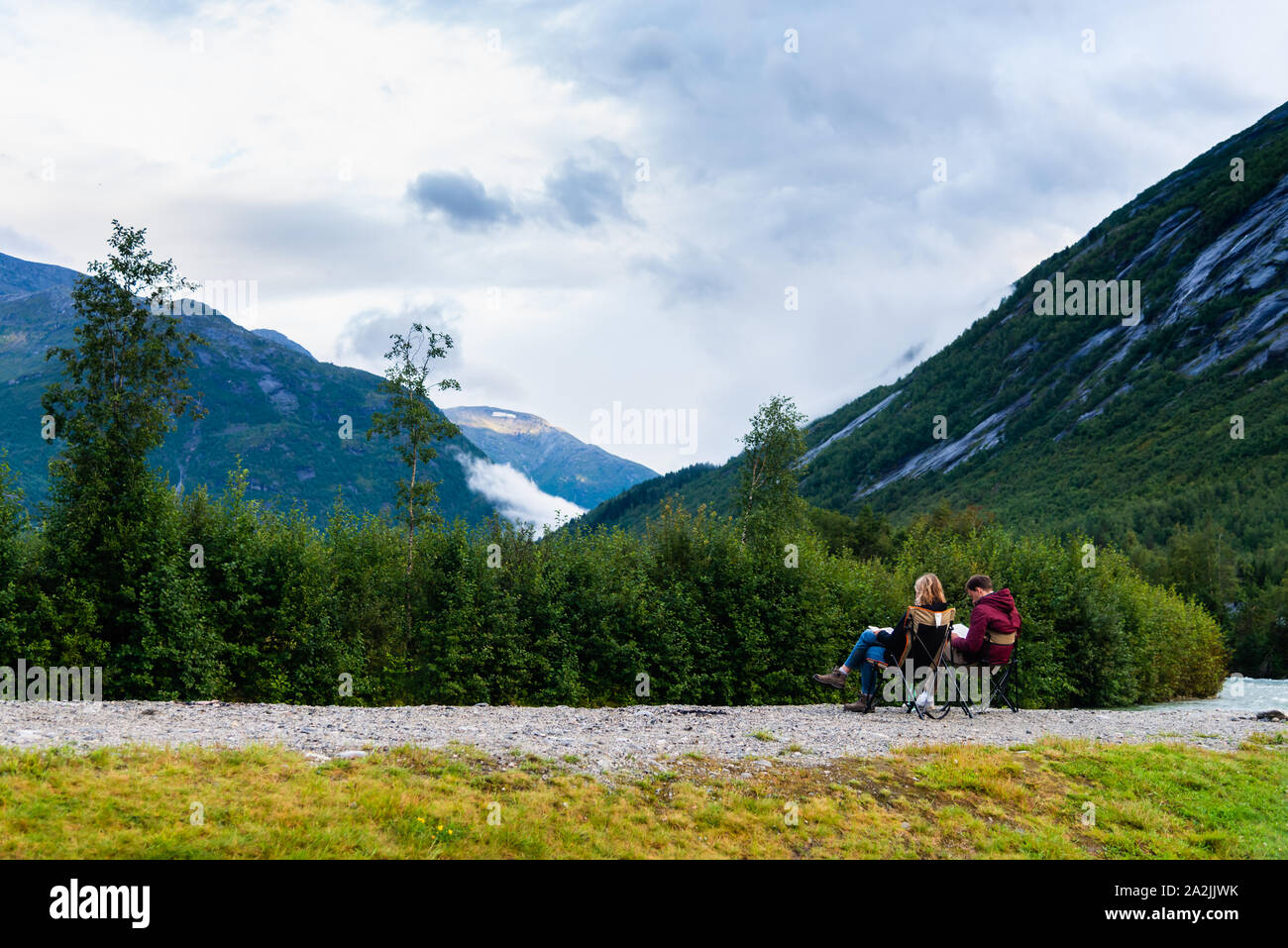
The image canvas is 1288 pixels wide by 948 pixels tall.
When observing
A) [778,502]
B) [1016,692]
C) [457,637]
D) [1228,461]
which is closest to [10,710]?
[457,637]

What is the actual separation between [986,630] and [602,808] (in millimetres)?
10787

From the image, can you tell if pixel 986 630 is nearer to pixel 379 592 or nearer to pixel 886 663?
pixel 886 663

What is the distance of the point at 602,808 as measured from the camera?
885 cm

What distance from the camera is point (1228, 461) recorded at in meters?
141

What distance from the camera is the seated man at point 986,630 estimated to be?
16.5 metres

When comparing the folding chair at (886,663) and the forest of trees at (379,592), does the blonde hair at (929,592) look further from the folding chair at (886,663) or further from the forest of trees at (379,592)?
the forest of trees at (379,592)

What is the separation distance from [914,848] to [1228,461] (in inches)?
6486

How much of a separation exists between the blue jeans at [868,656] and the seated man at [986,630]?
1.43 metres

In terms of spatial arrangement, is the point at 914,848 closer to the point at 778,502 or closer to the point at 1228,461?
the point at 778,502

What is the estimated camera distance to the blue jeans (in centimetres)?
1658

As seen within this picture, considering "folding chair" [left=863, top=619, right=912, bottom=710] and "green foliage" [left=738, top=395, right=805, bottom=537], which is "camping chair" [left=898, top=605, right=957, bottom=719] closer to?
"folding chair" [left=863, top=619, right=912, bottom=710]

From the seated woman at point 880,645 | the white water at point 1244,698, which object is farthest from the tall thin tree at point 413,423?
the white water at point 1244,698

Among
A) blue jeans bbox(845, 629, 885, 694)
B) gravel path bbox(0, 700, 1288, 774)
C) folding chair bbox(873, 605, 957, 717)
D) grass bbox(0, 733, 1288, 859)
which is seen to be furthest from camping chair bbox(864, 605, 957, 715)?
grass bbox(0, 733, 1288, 859)

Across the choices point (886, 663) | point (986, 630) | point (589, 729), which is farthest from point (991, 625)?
point (589, 729)
